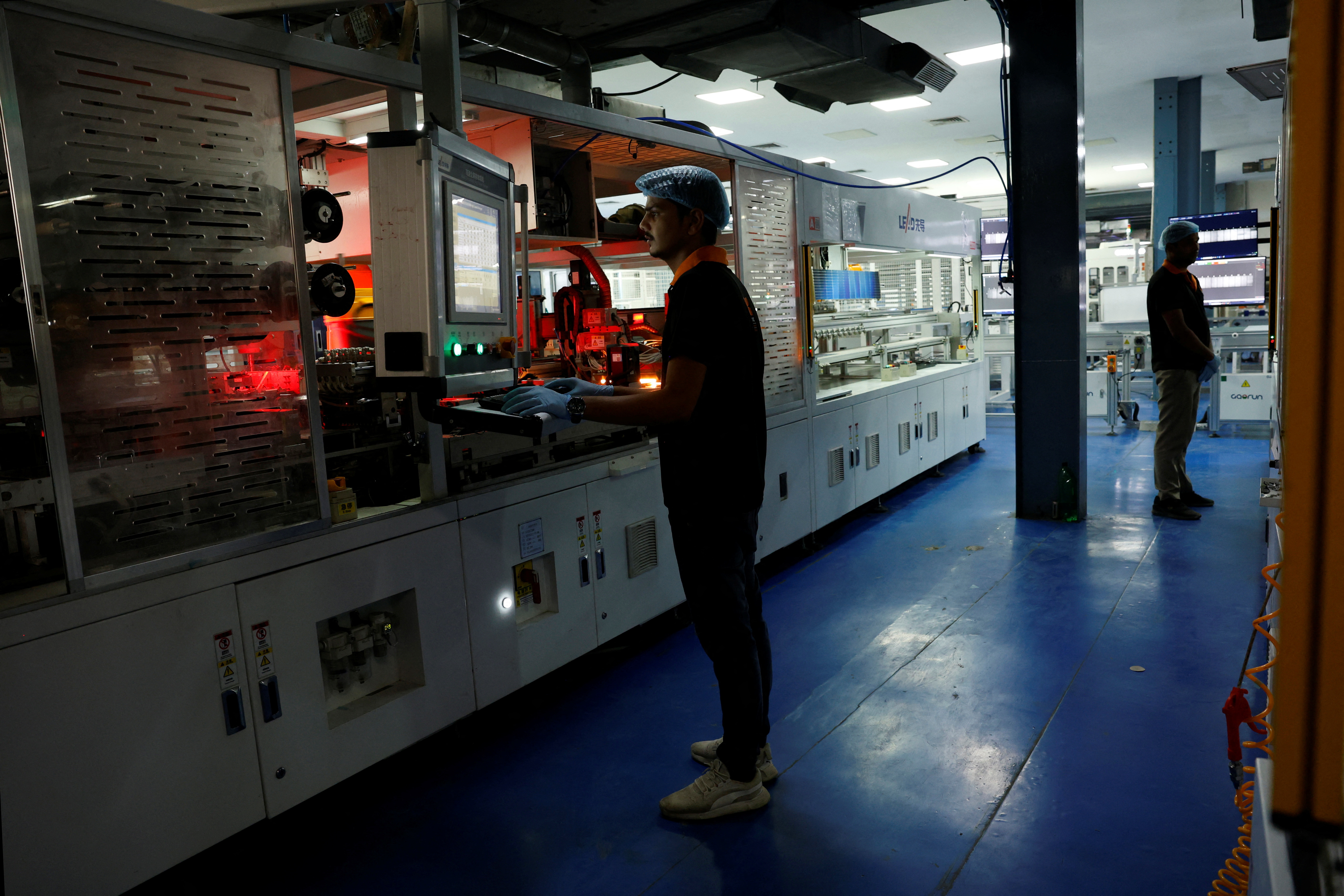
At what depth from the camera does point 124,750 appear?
2.11 m

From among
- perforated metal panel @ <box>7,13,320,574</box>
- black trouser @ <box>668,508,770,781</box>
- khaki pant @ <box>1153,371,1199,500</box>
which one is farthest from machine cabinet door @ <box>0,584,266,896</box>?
khaki pant @ <box>1153,371,1199,500</box>

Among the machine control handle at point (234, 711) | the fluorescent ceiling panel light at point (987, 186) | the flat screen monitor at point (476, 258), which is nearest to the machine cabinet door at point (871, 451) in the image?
the flat screen monitor at point (476, 258)

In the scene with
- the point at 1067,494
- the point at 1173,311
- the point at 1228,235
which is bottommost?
the point at 1067,494

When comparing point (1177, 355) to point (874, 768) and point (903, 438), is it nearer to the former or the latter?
point (903, 438)

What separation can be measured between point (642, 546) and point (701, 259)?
1.72 metres

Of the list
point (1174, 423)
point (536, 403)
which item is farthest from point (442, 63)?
point (1174, 423)

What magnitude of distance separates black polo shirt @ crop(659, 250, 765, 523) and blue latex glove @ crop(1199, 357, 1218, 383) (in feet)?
14.9

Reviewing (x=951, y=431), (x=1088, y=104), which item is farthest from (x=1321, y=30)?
(x=1088, y=104)

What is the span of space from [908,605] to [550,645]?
6.43 feet

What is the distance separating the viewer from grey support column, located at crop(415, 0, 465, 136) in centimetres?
268

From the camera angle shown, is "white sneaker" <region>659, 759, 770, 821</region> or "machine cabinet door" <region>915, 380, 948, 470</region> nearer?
"white sneaker" <region>659, 759, 770, 821</region>

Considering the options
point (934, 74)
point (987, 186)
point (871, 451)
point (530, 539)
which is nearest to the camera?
point (530, 539)

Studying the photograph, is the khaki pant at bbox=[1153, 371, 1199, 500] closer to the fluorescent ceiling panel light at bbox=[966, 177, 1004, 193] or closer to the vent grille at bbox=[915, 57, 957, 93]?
the vent grille at bbox=[915, 57, 957, 93]

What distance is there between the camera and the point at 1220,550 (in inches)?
197
